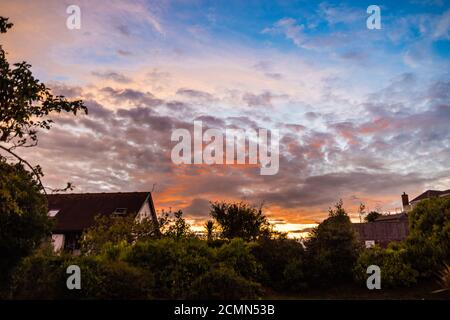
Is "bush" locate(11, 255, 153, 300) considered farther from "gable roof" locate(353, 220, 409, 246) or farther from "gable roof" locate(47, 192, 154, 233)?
"gable roof" locate(353, 220, 409, 246)

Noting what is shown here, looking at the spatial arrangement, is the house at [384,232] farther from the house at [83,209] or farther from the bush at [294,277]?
the bush at [294,277]

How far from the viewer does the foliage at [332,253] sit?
15578 millimetres

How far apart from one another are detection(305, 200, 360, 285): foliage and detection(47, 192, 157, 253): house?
20.8m

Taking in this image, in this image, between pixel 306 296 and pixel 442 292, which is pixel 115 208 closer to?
pixel 306 296

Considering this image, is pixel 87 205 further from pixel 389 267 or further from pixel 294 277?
pixel 389 267

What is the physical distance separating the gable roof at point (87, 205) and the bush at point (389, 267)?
23464 mm

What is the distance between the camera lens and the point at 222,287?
9.55 metres

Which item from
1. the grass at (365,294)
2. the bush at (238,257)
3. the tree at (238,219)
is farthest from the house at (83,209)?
the grass at (365,294)

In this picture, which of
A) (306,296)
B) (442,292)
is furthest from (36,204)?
(442,292)

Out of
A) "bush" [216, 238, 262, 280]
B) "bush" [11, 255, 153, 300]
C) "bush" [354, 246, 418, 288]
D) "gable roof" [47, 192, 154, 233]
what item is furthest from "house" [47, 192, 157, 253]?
Result: "bush" [354, 246, 418, 288]

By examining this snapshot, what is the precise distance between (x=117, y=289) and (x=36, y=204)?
6.89m

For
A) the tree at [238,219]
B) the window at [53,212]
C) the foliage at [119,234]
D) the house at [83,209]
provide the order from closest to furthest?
the foliage at [119,234], the tree at [238,219], the house at [83,209], the window at [53,212]

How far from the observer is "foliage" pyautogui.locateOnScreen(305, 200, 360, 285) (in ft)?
51.1

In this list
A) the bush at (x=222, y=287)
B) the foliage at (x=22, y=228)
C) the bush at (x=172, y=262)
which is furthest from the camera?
the foliage at (x=22, y=228)
